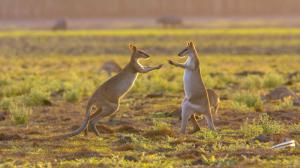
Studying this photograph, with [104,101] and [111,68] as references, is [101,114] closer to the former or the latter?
[104,101]

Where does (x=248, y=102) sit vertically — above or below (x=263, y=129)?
above

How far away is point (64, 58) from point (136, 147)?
104ft

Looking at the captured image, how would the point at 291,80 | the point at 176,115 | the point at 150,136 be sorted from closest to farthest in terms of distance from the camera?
the point at 150,136
the point at 176,115
the point at 291,80

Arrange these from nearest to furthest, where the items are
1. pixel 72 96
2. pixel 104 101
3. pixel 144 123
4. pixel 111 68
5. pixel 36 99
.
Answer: pixel 104 101, pixel 144 123, pixel 36 99, pixel 72 96, pixel 111 68

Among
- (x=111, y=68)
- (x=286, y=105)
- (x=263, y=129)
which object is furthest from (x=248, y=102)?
(x=111, y=68)

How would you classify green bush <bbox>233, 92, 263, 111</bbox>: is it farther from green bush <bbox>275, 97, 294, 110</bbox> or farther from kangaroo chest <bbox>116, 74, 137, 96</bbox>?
kangaroo chest <bbox>116, 74, 137, 96</bbox>

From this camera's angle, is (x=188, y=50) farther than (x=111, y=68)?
No

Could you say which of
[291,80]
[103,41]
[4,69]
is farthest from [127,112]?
[103,41]

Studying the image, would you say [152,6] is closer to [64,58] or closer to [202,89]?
[64,58]

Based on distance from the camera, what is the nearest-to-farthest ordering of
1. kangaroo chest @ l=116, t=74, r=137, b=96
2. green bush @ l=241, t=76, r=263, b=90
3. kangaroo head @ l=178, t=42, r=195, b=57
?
kangaroo chest @ l=116, t=74, r=137, b=96
kangaroo head @ l=178, t=42, r=195, b=57
green bush @ l=241, t=76, r=263, b=90

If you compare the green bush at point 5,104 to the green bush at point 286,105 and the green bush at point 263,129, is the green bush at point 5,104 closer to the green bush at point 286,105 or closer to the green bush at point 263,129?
the green bush at point 286,105

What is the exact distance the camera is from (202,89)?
592 inches

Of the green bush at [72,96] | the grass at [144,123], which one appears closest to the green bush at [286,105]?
the grass at [144,123]

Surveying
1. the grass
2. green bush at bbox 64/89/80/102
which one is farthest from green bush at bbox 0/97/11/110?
green bush at bbox 64/89/80/102
